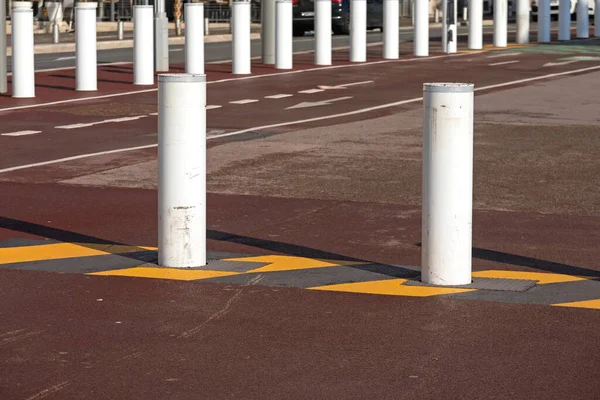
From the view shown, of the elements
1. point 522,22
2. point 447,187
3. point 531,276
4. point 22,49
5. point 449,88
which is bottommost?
point 531,276

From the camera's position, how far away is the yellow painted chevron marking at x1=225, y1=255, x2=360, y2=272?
8594mm

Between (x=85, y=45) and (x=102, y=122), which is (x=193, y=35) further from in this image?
(x=102, y=122)

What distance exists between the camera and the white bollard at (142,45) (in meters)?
23.1

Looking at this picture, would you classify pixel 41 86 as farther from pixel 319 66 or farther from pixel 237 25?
pixel 319 66

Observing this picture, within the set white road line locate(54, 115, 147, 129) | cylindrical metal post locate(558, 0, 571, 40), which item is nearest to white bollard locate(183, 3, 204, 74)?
white road line locate(54, 115, 147, 129)

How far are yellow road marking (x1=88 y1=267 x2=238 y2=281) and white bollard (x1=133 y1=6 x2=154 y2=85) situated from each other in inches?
583

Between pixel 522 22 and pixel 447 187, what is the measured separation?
30.7 meters

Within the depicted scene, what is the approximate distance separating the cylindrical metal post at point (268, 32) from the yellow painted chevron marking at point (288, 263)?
20.2 m

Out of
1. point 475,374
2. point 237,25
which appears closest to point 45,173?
point 475,374

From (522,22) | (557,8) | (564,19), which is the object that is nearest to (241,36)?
(522,22)

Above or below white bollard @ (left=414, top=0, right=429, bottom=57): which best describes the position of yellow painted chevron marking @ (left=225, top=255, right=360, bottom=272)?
below

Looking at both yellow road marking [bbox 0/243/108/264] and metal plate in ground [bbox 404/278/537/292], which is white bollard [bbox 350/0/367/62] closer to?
yellow road marking [bbox 0/243/108/264]

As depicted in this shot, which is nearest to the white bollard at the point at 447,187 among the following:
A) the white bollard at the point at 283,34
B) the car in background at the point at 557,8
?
the white bollard at the point at 283,34

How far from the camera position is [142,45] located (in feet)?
75.7
